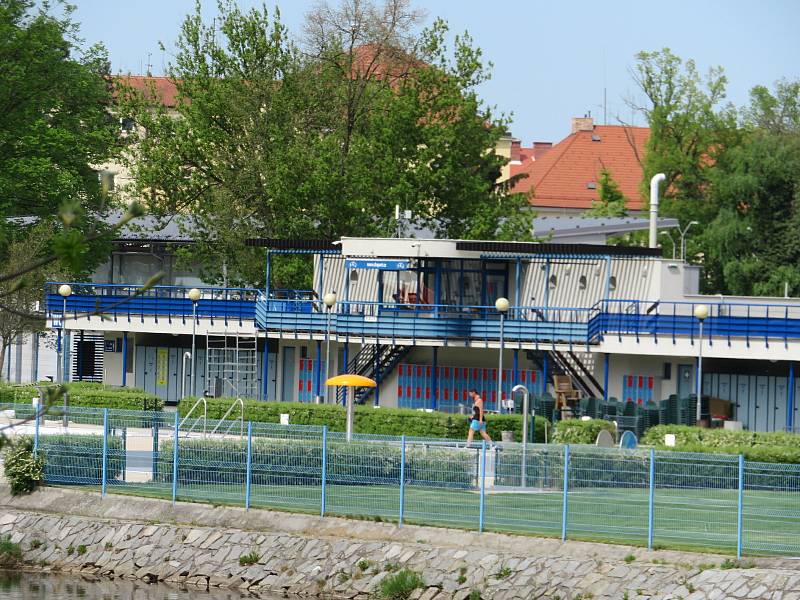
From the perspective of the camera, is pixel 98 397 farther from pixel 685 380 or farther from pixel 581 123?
pixel 581 123

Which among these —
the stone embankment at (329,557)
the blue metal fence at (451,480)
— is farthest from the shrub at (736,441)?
the stone embankment at (329,557)

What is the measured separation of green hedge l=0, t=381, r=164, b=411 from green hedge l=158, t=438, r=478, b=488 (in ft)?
46.3

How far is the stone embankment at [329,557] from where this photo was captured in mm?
21969

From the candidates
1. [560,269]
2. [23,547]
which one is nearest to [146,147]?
[560,269]

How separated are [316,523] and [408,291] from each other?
2285 cm

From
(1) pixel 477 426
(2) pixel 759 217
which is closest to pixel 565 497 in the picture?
(1) pixel 477 426

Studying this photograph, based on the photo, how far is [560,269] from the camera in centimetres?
4719

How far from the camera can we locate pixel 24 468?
29562 mm

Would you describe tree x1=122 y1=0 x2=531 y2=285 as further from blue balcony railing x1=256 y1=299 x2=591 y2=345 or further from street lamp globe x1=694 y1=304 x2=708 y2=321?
street lamp globe x1=694 y1=304 x2=708 y2=321

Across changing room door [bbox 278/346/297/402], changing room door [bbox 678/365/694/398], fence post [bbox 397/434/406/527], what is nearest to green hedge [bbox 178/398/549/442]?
changing room door [bbox 678/365/694/398]

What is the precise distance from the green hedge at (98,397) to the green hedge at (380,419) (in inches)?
73.6

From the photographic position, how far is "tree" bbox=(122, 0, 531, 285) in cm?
5738

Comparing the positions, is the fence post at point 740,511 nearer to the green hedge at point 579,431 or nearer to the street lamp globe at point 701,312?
the green hedge at point 579,431

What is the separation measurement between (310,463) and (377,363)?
796 inches
